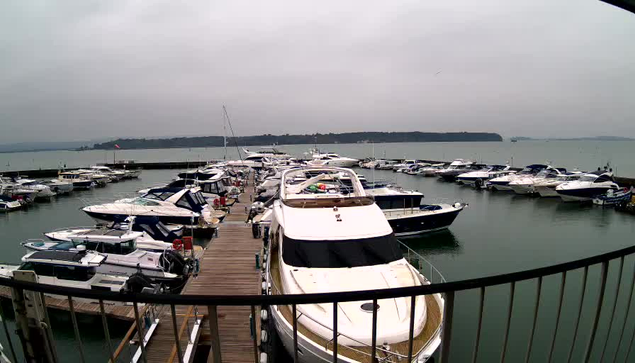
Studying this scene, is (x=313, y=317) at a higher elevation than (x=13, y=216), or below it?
higher

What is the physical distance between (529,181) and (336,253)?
35.6m

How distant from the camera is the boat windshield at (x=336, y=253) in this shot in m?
7.55

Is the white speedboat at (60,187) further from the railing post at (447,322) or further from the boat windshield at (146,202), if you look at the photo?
the railing post at (447,322)

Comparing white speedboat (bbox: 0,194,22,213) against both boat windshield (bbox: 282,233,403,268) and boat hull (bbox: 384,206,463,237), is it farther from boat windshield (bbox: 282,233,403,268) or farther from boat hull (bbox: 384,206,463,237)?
boat windshield (bbox: 282,233,403,268)

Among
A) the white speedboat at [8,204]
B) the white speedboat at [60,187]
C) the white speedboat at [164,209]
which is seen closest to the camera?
the white speedboat at [164,209]

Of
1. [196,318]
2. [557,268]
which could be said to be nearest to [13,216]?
[196,318]

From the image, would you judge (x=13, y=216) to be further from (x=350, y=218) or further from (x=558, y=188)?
(x=558, y=188)

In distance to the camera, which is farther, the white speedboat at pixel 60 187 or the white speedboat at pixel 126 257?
the white speedboat at pixel 60 187

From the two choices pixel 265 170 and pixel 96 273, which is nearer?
pixel 96 273

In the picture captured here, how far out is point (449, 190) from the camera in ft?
134

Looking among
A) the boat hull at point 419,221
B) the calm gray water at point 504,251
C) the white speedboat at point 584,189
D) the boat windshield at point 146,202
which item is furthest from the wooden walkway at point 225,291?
the white speedboat at point 584,189

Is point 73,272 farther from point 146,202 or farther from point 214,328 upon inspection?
point 214,328

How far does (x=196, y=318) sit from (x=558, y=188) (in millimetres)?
33488

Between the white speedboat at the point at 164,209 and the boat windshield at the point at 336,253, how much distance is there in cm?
1296
